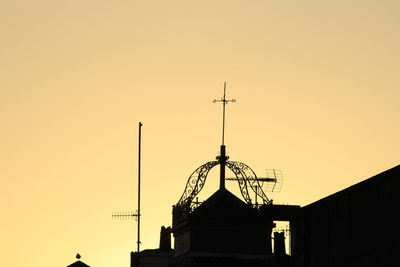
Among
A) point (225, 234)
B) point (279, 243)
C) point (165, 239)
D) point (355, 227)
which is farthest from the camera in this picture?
point (165, 239)

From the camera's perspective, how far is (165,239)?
146 meters

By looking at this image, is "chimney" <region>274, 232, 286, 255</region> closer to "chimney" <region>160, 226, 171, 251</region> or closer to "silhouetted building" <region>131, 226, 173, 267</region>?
"silhouetted building" <region>131, 226, 173, 267</region>

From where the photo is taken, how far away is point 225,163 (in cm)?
12556

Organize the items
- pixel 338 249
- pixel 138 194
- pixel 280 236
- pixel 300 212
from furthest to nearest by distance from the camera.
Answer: pixel 280 236 → pixel 138 194 → pixel 300 212 → pixel 338 249

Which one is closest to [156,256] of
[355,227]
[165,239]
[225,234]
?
[165,239]

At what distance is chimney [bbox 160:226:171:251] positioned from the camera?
5655 inches

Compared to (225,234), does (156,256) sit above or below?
above

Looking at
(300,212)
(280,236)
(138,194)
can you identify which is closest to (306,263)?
(300,212)

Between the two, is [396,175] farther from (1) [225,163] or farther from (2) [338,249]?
(1) [225,163]

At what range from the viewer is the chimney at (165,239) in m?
144

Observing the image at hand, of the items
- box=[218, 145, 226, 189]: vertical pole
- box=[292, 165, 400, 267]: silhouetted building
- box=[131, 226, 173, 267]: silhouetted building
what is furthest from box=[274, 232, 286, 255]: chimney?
box=[292, 165, 400, 267]: silhouetted building

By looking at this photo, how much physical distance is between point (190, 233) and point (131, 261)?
14729 mm

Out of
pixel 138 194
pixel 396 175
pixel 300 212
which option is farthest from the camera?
pixel 138 194

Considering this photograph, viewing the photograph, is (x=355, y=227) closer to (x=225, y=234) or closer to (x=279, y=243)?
(x=225, y=234)
